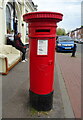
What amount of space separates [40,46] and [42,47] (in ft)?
0.14

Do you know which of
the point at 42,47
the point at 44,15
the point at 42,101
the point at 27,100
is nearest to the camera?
the point at 44,15

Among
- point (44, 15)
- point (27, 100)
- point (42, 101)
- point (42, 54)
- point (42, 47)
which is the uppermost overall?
point (44, 15)

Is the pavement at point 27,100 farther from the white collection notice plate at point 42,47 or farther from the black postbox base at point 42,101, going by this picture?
the white collection notice plate at point 42,47

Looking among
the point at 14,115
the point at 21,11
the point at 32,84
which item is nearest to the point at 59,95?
the point at 32,84

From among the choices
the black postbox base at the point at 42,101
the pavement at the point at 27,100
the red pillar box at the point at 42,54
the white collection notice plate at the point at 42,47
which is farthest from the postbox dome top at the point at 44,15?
the pavement at the point at 27,100

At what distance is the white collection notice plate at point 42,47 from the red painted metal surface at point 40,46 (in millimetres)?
19

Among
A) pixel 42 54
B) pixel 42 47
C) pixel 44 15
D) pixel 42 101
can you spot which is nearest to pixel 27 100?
pixel 42 101

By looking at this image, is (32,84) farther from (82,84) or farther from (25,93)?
(82,84)

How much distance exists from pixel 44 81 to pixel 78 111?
103 cm

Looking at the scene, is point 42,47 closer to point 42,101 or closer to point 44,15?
point 44,15

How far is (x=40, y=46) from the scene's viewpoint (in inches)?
99.3

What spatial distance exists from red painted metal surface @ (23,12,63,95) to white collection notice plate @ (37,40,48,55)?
0.02m

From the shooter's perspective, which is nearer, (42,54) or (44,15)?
(44,15)

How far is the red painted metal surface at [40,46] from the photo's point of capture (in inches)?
94.3
